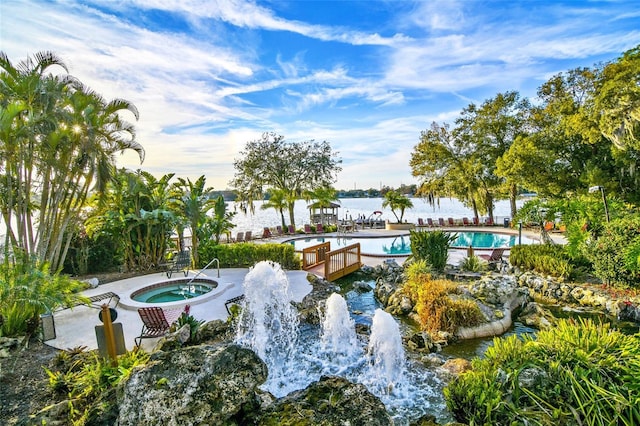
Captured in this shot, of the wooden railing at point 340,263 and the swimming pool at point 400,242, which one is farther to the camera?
the swimming pool at point 400,242

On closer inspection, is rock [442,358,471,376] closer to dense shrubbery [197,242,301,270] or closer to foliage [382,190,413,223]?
dense shrubbery [197,242,301,270]

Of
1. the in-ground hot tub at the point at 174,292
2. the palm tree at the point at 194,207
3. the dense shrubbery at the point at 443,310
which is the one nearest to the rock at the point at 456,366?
the dense shrubbery at the point at 443,310

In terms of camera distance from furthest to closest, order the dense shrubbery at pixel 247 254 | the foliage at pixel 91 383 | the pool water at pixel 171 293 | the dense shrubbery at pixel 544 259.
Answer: the dense shrubbery at pixel 247 254 → the dense shrubbery at pixel 544 259 → the pool water at pixel 171 293 → the foliage at pixel 91 383

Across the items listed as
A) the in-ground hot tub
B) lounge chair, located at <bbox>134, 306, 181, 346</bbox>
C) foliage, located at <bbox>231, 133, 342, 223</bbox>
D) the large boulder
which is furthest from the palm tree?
foliage, located at <bbox>231, 133, 342, 223</bbox>

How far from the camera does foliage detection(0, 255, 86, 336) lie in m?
5.86

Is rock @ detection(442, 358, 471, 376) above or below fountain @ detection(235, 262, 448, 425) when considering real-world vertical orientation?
below

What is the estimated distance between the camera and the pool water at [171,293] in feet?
31.3

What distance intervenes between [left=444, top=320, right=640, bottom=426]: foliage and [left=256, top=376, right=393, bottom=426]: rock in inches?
45.0

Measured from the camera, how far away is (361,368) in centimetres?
579

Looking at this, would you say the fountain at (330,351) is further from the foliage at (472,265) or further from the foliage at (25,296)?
the foliage at (472,265)

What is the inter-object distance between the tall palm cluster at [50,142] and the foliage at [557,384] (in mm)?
9878

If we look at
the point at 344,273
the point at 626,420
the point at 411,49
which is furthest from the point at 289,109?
the point at 626,420

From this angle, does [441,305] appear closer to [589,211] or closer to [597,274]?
[597,274]

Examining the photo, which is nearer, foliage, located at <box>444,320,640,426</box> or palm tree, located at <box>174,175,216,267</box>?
foliage, located at <box>444,320,640,426</box>
